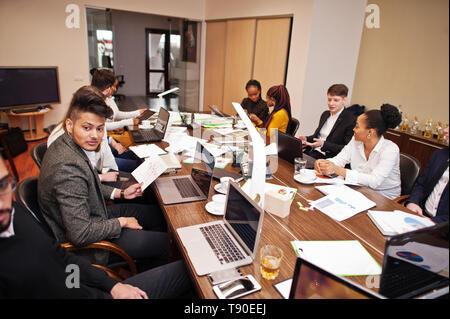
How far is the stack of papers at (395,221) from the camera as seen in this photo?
1.48 m

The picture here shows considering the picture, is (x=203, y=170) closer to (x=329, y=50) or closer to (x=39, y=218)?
(x=39, y=218)

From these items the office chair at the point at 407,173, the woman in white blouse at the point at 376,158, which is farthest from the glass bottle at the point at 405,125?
the woman in white blouse at the point at 376,158

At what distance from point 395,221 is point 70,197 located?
5.61 feet

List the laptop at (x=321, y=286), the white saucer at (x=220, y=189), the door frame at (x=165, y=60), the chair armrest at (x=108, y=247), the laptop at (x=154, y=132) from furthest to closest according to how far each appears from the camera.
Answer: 1. the door frame at (x=165, y=60)
2. the laptop at (x=154, y=132)
3. the white saucer at (x=220, y=189)
4. the chair armrest at (x=108, y=247)
5. the laptop at (x=321, y=286)

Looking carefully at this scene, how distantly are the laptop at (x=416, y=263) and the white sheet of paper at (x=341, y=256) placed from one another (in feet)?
0.64

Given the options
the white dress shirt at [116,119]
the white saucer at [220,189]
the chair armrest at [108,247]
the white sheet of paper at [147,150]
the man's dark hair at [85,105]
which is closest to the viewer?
the chair armrest at [108,247]

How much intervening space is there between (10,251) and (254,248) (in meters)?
0.84

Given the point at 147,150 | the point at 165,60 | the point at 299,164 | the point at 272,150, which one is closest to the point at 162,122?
the point at 147,150

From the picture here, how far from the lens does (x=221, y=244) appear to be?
132cm

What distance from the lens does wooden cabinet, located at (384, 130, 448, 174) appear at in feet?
12.0

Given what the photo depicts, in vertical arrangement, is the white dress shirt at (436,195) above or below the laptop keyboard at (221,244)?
above

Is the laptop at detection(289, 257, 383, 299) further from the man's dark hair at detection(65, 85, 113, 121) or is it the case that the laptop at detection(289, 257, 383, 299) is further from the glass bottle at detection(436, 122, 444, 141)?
the glass bottle at detection(436, 122, 444, 141)

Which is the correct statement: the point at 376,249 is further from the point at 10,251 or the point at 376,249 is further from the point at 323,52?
the point at 323,52

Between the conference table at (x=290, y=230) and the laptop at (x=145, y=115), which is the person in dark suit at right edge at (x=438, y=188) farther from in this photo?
the laptop at (x=145, y=115)
